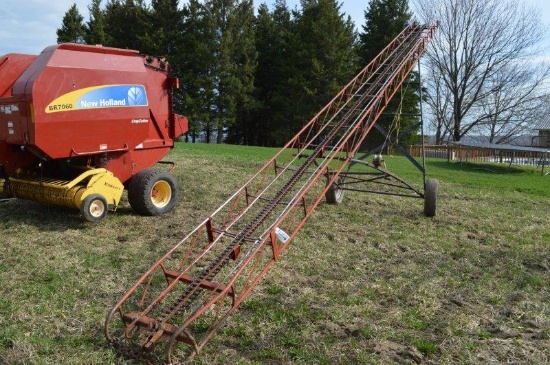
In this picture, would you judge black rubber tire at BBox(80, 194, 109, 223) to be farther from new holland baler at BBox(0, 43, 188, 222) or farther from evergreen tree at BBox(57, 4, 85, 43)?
evergreen tree at BBox(57, 4, 85, 43)

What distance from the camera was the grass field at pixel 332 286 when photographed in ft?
12.7

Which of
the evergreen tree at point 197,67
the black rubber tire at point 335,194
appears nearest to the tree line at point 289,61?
the evergreen tree at point 197,67

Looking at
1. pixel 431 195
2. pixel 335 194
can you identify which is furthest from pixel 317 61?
pixel 431 195

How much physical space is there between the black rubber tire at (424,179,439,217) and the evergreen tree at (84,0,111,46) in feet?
100

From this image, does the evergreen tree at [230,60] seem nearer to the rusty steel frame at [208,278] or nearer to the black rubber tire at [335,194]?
the black rubber tire at [335,194]

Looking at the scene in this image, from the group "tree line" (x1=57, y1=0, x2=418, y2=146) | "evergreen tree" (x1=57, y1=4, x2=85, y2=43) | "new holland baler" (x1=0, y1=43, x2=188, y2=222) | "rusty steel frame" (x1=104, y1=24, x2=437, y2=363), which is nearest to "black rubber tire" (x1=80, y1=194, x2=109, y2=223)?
"new holland baler" (x1=0, y1=43, x2=188, y2=222)

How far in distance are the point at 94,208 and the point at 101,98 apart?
151 centimetres

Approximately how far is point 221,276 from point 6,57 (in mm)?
4854

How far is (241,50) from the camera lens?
1399 inches

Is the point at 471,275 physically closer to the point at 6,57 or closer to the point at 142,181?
the point at 142,181

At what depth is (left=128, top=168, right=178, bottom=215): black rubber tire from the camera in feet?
25.5

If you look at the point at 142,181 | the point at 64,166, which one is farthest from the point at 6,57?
the point at 142,181

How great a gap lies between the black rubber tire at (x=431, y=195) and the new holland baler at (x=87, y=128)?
4039 millimetres

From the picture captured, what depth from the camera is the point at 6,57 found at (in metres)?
7.64
